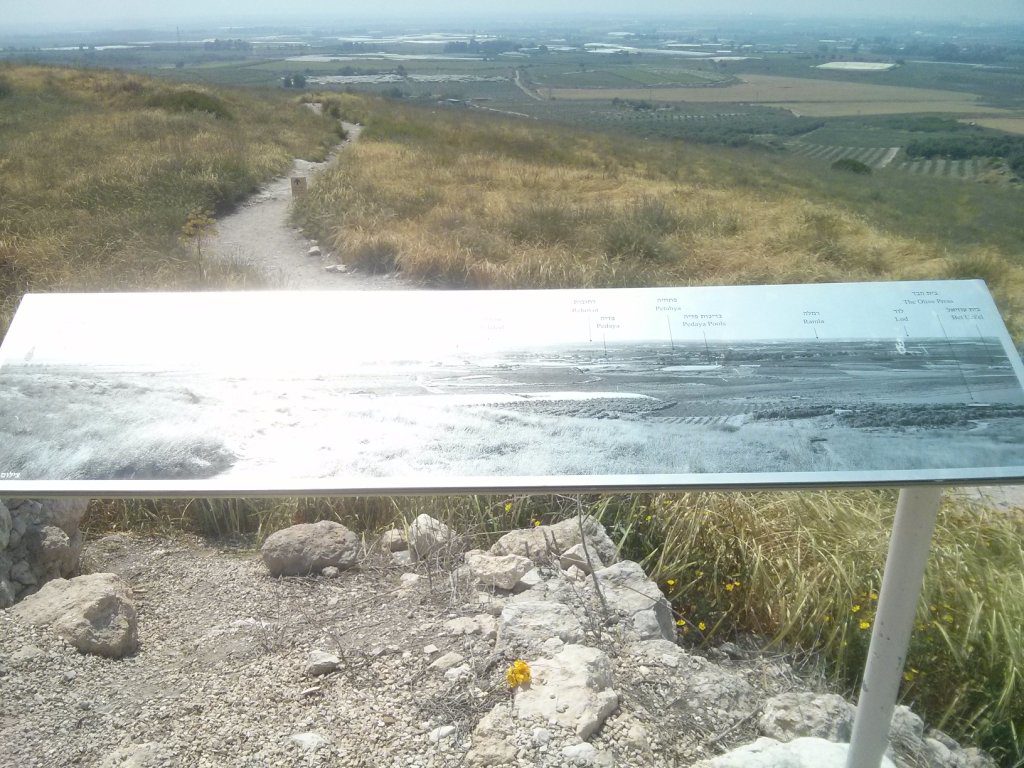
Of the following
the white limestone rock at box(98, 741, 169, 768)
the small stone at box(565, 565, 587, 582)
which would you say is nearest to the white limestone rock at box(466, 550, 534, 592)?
the small stone at box(565, 565, 587, 582)

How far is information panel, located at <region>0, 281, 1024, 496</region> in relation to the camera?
1.51 meters

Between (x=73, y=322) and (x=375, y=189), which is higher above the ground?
(x=73, y=322)

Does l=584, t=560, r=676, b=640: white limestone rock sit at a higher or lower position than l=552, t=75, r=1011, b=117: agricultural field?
lower

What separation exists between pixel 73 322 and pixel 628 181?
12146 mm

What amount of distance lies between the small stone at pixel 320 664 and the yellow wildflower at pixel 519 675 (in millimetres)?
559

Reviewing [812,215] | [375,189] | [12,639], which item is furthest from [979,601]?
[375,189]

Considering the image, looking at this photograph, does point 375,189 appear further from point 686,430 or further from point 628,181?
point 686,430

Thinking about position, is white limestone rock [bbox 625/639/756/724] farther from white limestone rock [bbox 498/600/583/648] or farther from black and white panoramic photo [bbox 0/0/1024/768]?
white limestone rock [bbox 498/600/583/648]

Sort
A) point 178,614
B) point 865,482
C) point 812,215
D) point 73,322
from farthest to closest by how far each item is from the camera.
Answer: point 812,215
point 178,614
point 73,322
point 865,482

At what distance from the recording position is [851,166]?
439 inches

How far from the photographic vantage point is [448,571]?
279 cm

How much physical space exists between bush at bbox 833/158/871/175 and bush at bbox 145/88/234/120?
14.2m

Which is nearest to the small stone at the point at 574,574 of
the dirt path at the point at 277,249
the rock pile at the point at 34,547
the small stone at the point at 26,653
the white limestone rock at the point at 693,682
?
the white limestone rock at the point at 693,682

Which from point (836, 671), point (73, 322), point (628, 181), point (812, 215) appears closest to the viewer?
point (73, 322)
